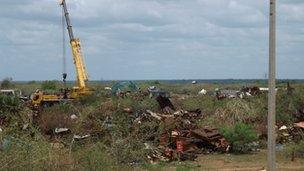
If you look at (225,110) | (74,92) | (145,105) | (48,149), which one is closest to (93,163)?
(48,149)

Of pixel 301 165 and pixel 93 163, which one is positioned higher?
pixel 93 163

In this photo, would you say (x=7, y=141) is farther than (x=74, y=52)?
No

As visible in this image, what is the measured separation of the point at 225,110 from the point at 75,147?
606 inches

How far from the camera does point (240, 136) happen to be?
781 inches

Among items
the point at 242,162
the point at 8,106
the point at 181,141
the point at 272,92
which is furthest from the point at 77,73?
the point at 272,92

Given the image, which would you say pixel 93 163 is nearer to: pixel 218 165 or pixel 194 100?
pixel 218 165

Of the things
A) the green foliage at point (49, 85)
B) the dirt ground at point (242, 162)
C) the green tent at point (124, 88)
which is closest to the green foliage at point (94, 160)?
the dirt ground at point (242, 162)

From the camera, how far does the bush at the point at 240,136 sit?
19828mm

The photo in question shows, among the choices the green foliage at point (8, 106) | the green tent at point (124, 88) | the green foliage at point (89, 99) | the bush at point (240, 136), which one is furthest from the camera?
the green tent at point (124, 88)

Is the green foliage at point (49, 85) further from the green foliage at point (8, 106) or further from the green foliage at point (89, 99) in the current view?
the green foliage at point (8, 106)

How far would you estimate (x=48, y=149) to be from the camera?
31.7 feet

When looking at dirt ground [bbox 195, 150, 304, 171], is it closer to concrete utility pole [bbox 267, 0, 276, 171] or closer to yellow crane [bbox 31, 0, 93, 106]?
concrete utility pole [bbox 267, 0, 276, 171]

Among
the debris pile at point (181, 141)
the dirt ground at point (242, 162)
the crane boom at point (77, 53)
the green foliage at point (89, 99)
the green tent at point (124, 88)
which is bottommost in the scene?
the dirt ground at point (242, 162)

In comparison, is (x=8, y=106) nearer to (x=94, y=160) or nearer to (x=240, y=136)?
(x=240, y=136)
